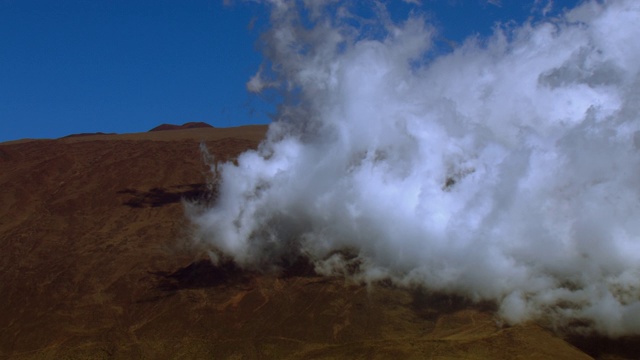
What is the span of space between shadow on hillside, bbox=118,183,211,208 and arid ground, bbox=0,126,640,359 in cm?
7

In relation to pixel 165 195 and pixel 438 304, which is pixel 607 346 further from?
pixel 165 195

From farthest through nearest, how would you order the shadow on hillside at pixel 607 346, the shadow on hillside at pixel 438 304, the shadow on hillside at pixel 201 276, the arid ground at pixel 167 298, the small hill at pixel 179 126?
the small hill at pixel 179 126 < the shadow on hillside at pixel 201 276 < the shadow on hillside at pixel 438 304 < the arid ground at pixel 167 298 < the shadow on hillside at pixel 607 346

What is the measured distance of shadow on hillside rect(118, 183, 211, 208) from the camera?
47.0 metres

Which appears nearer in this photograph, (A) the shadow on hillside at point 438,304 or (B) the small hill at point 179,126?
(A) the shadow on hillside at point 438,304

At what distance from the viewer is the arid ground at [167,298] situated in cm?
3178

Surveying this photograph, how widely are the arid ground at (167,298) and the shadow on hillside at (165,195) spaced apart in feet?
0.24

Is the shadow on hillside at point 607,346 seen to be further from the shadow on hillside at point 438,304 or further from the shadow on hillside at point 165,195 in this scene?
the shadow on hillside at point 165,195

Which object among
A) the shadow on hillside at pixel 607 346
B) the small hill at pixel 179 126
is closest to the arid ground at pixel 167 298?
the shadow on hillside at pixel 607 346

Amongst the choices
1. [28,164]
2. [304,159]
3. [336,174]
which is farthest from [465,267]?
[28,164]

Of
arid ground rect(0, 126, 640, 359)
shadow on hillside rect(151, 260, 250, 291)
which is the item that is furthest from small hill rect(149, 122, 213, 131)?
shadow on hillside rect(151, 260, 250, 291)

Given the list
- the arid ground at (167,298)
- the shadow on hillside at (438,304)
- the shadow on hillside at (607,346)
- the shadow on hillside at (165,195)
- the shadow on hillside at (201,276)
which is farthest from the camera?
the shadow on hillside at (165,195)

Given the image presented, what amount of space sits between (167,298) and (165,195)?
37.1ft

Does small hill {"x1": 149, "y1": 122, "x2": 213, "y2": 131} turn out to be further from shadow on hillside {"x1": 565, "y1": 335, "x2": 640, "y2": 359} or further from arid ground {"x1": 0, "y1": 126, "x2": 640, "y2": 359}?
shadow on hillside {"x1": 565, "y1": 335, "x2": 640, "y2": 359}

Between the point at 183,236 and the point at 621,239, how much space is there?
906 inches
